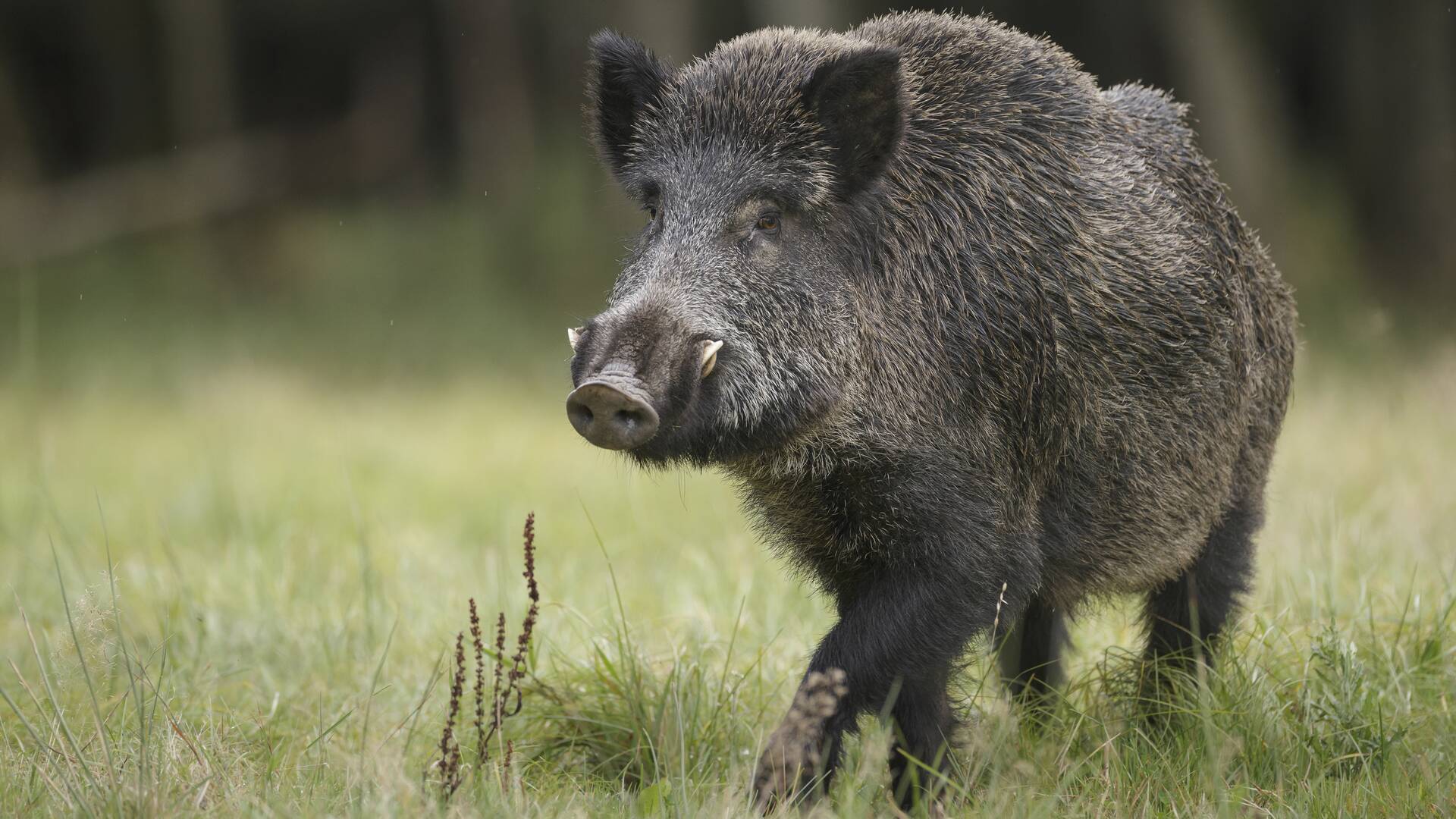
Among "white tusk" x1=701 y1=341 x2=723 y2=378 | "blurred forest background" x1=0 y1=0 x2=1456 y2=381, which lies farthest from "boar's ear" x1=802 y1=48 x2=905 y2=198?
"blurred forest background" x1=0 y1=0 x2=1456 y2=381

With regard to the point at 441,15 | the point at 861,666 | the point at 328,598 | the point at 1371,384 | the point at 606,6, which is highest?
the point at 441,15

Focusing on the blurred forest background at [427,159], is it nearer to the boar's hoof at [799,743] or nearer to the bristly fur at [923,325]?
the bristly fur at [923,325]

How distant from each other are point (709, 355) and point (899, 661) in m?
0.75

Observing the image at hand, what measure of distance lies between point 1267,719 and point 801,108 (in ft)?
5.70

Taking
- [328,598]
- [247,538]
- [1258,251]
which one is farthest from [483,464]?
[1258,251]

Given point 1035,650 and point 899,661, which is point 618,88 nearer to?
point 899,661

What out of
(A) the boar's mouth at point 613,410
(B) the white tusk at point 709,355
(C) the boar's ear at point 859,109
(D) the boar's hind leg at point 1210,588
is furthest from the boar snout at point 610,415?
(D) the boar's hind leg at point 1210,588

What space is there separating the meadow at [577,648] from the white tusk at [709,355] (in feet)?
2.40

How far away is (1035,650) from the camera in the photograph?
4082 mm

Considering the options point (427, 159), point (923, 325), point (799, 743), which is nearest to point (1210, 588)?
point (923, 325)

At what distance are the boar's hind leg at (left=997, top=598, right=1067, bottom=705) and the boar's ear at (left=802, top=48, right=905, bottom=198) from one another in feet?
4.46

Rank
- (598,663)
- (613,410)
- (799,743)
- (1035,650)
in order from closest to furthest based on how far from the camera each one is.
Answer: (613,410) → (799,743) → (598,663) → (1035,650)

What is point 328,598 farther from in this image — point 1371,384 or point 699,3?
point 699,3

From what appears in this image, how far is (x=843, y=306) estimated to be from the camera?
3.20 m
